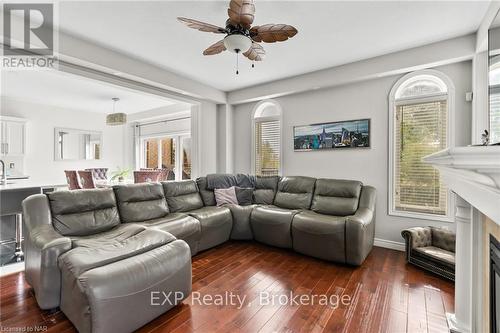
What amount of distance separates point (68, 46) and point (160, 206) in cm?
217

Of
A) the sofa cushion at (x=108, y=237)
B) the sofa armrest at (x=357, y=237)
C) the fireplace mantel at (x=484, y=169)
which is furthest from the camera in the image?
the sofa armrest at (x=357, y=237)

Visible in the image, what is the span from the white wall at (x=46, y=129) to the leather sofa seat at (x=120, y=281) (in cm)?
469

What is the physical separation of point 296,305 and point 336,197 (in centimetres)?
179

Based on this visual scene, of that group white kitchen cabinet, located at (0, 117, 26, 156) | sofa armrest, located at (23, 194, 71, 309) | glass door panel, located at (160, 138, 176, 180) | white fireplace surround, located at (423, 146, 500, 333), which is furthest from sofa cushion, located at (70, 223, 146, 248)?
white kitchen cabinet, located at (0, 117, 26, 156)

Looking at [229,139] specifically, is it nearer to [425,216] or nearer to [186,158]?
[186,158]

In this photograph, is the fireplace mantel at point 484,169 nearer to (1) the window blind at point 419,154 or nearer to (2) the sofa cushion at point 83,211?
(1) the window blind at point 419,154

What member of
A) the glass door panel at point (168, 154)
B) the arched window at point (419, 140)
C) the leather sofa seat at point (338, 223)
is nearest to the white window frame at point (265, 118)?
the leather sofa seat at point (338, 223)

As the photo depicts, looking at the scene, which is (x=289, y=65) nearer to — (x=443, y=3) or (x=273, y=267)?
(x=443, y=3)

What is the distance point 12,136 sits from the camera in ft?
16.8

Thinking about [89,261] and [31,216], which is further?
[31,216]

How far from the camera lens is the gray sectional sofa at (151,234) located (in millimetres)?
1657

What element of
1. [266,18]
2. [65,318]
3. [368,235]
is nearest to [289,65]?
[266,18]

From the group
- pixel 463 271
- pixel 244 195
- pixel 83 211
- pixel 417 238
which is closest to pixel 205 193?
pixel 244 195

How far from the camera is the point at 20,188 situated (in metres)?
3.00
